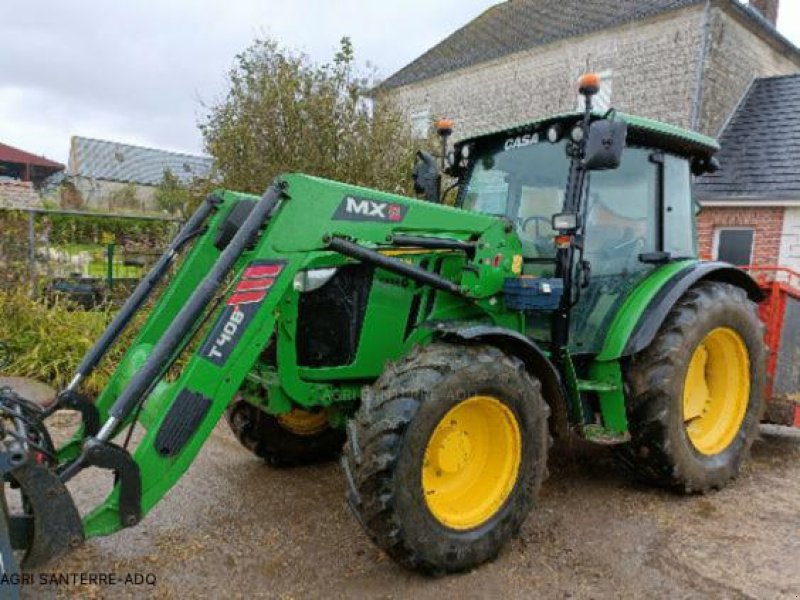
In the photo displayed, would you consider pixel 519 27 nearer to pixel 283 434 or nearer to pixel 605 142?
pixel 605 142

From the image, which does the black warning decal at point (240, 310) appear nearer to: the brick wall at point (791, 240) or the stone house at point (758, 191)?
the stone house at point (758, 191)

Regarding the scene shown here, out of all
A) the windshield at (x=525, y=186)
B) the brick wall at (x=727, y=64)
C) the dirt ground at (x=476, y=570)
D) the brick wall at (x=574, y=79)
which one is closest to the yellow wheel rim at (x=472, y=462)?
the dirt ground at (x=476, y=570)

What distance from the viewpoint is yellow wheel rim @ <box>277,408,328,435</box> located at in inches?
162

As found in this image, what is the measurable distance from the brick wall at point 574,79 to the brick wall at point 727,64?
0.98 feet

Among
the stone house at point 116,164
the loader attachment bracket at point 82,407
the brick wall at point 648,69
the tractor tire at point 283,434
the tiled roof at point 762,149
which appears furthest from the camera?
the stone house at point 116,164

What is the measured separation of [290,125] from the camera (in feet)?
26.9

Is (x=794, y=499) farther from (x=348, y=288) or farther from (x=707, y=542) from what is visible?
(x=348, y=288)

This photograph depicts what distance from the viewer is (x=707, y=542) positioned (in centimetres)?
334

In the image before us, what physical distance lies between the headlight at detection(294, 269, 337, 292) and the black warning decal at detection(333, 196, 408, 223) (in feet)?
1.18

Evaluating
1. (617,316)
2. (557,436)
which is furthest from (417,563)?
(617,316)

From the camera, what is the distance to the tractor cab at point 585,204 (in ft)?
12.0

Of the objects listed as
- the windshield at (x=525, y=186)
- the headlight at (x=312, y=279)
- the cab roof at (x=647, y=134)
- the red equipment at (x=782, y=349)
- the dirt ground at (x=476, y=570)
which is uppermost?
the cab roof at (x=647, y=134)

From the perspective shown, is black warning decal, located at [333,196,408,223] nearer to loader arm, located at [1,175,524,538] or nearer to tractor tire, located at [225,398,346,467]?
loader arm, located at [1,175,524,538]

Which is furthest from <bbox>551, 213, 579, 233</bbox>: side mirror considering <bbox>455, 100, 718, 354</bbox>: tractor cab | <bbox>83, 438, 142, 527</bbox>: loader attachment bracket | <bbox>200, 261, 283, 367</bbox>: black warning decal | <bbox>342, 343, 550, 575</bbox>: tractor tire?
<bbox>83, 438, 142, 527</bbox>: loader attachment bracket
